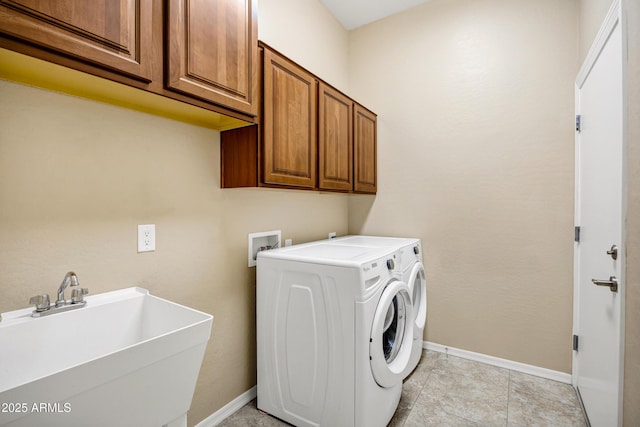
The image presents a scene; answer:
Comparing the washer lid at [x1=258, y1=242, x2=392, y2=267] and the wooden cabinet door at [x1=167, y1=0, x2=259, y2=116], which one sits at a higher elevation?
the wooden cabinet door at [x1=167, y1=0, x2=259, y2=116]

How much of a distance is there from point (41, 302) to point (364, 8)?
2973 millimetres

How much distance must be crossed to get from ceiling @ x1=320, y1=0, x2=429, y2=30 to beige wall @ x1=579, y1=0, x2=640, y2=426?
1.77 m

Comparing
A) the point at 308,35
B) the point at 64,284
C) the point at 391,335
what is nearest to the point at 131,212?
the point at 64,284

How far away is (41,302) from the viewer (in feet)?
3.40

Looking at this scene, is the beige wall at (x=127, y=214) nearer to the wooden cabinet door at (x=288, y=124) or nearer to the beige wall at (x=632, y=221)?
the wooden cabinet door at (x=288, y=124)

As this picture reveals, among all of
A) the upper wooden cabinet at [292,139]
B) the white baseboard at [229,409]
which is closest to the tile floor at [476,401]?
the white baseboard at [229,409]

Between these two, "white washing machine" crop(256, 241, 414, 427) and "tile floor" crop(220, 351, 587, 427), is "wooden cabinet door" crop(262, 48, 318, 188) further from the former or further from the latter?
"tile floor" crop(220, 351, 587, 427)

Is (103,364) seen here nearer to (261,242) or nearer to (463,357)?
(261,242)

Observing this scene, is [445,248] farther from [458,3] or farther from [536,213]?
[458,3]

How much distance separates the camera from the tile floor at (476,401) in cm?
175

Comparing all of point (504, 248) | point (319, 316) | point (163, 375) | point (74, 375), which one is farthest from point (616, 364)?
point (74, 375)

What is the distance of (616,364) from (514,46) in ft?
6.96

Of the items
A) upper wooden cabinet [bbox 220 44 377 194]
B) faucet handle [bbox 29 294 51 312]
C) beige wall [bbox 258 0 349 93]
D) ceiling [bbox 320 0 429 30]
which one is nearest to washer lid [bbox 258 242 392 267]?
upper wooden cabinet [bbox 220 44 377 194]

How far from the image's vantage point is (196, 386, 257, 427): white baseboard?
5.56ft
